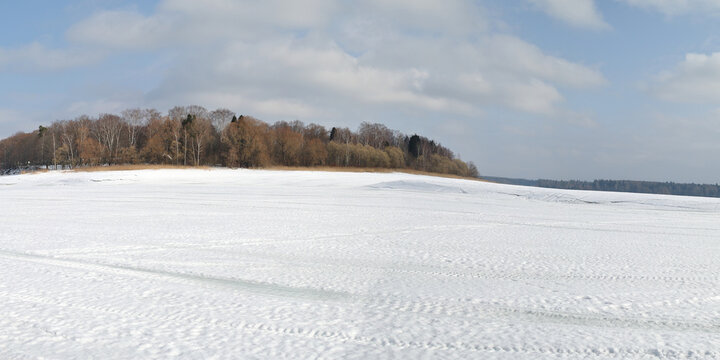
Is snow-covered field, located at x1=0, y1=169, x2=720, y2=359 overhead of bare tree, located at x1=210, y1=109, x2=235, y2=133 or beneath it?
beneath

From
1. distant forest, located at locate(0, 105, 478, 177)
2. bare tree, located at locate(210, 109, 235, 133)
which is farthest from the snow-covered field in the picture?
bare tree, located at locate(210, 109, 235, 133)

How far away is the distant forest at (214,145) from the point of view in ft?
208

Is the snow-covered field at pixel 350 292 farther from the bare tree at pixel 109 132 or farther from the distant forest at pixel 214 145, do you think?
the bare tree at pixel 109 132

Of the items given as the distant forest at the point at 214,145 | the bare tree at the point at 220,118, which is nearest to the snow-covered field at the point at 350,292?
the distant forest at the point at 214,145

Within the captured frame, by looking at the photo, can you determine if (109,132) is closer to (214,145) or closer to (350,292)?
(214,145)

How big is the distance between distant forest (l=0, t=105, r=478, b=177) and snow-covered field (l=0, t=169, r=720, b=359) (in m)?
52.4

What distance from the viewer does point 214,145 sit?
69.8m

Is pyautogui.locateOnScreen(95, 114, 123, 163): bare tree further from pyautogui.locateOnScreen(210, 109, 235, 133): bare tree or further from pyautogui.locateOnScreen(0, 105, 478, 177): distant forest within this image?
pyautogui.locateOnScreen(210, 109, 235, 133): bare tree

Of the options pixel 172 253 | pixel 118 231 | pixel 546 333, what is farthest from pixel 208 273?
pixel 118 231

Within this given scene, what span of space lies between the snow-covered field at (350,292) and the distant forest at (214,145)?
52397mm

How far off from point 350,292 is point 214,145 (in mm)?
68685

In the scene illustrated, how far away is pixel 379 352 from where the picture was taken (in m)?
3.19

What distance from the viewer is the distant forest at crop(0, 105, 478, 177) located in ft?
208

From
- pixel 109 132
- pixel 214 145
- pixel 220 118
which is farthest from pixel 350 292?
pixel 109 132
